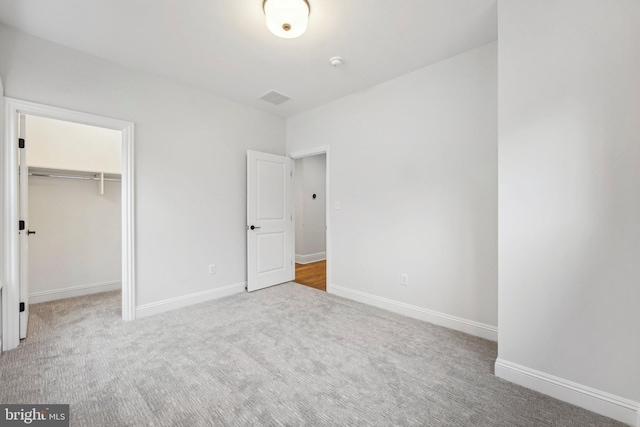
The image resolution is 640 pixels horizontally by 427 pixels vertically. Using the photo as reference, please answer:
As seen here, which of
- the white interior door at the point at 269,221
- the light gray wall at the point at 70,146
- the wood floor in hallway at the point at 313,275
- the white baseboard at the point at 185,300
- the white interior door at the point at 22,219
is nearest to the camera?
the white interior door at the point at 22,219

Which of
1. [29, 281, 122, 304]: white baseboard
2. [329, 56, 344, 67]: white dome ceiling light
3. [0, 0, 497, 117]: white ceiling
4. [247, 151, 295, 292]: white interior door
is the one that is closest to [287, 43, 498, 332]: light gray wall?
[0, 0, 497, 117]: white ceiling

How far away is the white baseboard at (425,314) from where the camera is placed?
2400 mm

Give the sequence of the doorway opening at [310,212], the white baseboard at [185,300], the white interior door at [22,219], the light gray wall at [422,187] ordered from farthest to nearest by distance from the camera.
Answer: the doorway opening at [310,212]
the white baseboard at [185,300]
the light gray wall at [422,187]
the white interior door at [22,219]

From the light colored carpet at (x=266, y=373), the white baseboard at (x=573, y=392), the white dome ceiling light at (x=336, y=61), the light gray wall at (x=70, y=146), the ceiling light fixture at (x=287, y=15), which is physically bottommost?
the light colored carpet at (x=266, y=373)

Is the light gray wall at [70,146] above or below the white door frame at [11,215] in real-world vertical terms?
above

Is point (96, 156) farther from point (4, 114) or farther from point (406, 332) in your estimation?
point (406, 332)

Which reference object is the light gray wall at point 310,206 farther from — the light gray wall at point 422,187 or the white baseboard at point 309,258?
the light gray wall at point 422,187

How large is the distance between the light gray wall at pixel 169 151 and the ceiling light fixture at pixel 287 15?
72.5 inches

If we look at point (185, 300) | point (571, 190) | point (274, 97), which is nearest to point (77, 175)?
point (185, 300)

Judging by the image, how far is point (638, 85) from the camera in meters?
1.41

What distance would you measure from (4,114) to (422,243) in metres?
3.92

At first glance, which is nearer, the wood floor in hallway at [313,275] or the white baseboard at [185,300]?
the white baseboard at [185,300]

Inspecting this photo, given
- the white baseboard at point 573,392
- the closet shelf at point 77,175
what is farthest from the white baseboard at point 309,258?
the white baseboard at point 573,392

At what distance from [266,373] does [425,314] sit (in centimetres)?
175
